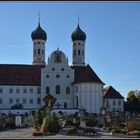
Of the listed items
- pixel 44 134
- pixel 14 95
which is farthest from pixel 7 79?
pixel 44 134

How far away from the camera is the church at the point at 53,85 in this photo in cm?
8025

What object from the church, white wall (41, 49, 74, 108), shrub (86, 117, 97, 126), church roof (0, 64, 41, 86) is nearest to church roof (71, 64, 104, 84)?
the church

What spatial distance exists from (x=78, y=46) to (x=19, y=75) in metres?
15.8

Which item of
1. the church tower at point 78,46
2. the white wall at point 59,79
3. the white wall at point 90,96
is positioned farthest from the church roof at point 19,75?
the church tower at point 78,46

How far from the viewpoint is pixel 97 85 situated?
80.4m

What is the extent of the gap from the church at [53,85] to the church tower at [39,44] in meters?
8.03

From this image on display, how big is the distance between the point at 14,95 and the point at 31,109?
545cm

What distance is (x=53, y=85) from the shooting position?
274ft

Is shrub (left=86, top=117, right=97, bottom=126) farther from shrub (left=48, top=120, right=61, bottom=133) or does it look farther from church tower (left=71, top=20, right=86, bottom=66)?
church tower (left=71, top=20, right=86, bottom=66)

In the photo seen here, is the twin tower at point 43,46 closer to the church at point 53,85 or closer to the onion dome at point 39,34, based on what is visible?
the onion dome at point 39,34

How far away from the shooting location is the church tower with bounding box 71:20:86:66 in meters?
94.3

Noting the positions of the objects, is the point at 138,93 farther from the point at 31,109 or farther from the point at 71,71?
the point at 31,109

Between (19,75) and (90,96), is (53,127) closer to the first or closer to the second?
(90,96)

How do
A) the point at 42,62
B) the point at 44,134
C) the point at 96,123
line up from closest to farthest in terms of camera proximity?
the point at 44,134 → the point at 96,123 → the point at 42,62
